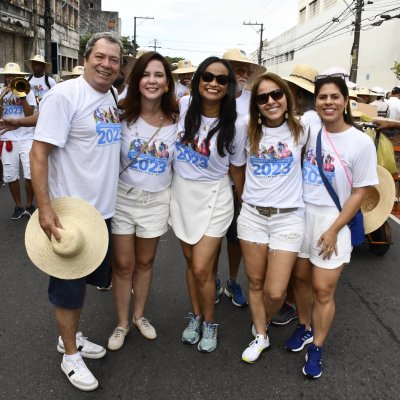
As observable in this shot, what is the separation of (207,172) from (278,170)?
1.55 feet

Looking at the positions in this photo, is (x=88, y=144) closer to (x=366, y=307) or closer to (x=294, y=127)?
(x=294, y=127)

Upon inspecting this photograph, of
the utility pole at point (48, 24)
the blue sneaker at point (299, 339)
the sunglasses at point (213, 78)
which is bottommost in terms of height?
the blue sneaker at point (299, 339)

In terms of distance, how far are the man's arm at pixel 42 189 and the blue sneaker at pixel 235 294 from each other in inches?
74.5

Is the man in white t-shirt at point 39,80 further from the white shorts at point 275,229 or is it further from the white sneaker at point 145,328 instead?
the white shorts at point 275,229

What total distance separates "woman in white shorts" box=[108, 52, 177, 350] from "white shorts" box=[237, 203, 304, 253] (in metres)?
0.61

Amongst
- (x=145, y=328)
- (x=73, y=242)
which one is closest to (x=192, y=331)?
(x=145, y=328)

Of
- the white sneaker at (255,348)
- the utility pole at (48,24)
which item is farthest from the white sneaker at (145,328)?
the utility pole at (48,24)

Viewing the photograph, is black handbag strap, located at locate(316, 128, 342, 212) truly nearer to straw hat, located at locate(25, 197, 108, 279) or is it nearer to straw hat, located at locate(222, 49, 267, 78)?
straw hat, located at locate(25, 197, 108, 279)

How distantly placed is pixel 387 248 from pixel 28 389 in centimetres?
412

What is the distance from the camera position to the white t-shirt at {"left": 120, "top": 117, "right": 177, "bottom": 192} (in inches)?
114

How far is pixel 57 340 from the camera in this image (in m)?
3.17

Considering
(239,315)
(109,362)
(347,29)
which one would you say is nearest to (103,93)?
(109,362)

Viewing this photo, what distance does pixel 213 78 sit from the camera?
2.84m

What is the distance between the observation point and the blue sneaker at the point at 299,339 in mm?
3139
